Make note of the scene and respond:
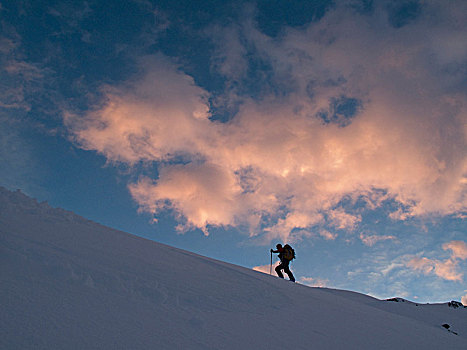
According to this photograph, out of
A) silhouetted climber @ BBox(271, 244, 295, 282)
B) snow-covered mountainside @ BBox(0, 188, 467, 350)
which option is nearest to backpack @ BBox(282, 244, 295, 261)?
silhouetted climber @ BBox(271, 244, 295, 282)

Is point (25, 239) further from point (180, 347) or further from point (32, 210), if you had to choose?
point (180, 347)

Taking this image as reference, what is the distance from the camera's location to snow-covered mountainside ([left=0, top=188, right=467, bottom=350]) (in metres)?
2.82

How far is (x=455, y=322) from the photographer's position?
13.3 meters

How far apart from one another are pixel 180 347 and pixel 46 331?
1106mm

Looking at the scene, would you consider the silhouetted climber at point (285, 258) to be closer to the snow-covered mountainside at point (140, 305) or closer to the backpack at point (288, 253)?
the backpack at point (288, 253)

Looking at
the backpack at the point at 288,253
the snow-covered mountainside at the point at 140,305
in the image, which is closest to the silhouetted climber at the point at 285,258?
→ the backpack at the point at 288,253

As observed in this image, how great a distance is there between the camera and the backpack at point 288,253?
11094 mm

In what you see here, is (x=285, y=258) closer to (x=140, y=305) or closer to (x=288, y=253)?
(x=288, y=253)

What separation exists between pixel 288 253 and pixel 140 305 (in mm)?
8158

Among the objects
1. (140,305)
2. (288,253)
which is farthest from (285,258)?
(140,305)

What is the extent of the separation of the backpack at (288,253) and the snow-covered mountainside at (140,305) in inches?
176

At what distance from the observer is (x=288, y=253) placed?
11.2 meters

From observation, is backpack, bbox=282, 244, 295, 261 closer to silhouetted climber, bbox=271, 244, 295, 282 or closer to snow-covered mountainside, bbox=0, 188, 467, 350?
silhouetted climber, bbox=271, 244, 295, 282

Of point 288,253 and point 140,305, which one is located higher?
point 288,253
